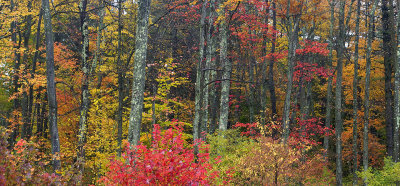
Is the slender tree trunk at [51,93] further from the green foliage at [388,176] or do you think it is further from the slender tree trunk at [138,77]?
the green foliage at [388,176]

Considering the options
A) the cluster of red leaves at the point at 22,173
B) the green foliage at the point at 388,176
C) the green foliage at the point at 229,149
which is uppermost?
the cluster of red leaves at the point at 22,173

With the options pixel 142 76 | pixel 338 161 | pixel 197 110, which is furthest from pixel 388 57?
pixel 142 76

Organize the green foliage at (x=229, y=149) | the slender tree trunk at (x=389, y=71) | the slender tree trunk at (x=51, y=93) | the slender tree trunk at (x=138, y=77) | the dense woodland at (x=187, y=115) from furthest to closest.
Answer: the slender tree trunk at (x=389, y=71), the slender tree trunk at (x=51, y=93), the green foliage at (x=229, y=149), the slender tree trunk at (x=138, y=77), the dense woodland at (x=187, y=115)

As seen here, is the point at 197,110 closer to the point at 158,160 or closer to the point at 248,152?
the point at 248,152

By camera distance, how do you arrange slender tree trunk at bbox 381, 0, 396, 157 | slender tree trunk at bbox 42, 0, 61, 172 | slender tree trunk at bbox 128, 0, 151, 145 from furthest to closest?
slender tree trunk at bbox 381, 0, 396, 157
slender tree trunk at bbox 42, 0, 61, 172
slender tree trunk at bbox 128, 0, 151, 145

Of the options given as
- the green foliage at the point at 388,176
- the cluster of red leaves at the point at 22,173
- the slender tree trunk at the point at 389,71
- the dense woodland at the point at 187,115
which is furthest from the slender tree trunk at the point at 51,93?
the slender tree trunk at the point at 389,71

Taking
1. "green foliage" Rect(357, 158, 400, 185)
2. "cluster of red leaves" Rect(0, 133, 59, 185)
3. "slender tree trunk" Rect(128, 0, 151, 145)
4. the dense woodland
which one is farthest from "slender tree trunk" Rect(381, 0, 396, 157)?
"cluster of red leaves" Rect(0, 133, 59, 185)

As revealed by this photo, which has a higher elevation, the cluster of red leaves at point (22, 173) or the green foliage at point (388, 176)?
the cluster of red leaves at point (22, 173)

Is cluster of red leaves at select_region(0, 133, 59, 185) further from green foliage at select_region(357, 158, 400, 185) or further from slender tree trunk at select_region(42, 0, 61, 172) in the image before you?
green foliage at select_region(357, 158, 400, 185)

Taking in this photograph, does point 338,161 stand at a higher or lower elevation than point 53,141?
lower

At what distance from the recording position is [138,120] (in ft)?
28.1

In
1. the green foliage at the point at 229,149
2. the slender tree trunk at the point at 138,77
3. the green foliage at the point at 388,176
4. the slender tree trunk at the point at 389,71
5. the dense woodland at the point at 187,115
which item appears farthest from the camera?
the slender tree trunk at the point at 389,71

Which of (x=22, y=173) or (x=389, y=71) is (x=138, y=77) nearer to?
(x=22, y=173)

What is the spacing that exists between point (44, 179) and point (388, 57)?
16.4m
